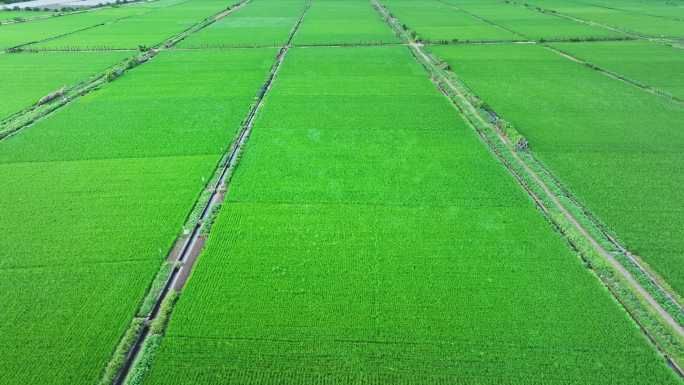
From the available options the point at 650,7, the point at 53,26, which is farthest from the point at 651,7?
the point at 53,26

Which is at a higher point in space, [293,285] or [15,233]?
[15,233]

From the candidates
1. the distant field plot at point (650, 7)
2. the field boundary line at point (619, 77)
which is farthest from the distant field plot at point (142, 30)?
the distant field plot at point (650, 7)

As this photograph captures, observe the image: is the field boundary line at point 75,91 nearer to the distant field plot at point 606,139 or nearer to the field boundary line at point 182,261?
the field boundary line at point 182,261

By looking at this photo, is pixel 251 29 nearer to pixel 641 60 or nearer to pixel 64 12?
pixel 64 12

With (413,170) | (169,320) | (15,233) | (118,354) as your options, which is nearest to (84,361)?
(118,354)

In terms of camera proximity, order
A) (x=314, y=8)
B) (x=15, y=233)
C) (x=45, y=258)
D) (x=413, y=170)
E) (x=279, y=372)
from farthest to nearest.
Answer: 1. (x=314, y=8)
2. (x=413, y=170)
3. (x=15, y=233)
4. (x=45, y=258)
5. (x=279, y=372)

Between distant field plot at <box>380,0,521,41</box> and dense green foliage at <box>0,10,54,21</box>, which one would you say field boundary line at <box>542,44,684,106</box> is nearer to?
distant field plot at <box>380,0,521,41</box>

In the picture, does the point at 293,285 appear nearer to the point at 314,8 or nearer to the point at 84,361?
the point at 84,361

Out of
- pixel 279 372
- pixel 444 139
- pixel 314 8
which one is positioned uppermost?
pixel 314 8

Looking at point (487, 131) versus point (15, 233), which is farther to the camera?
point (487, 131)
